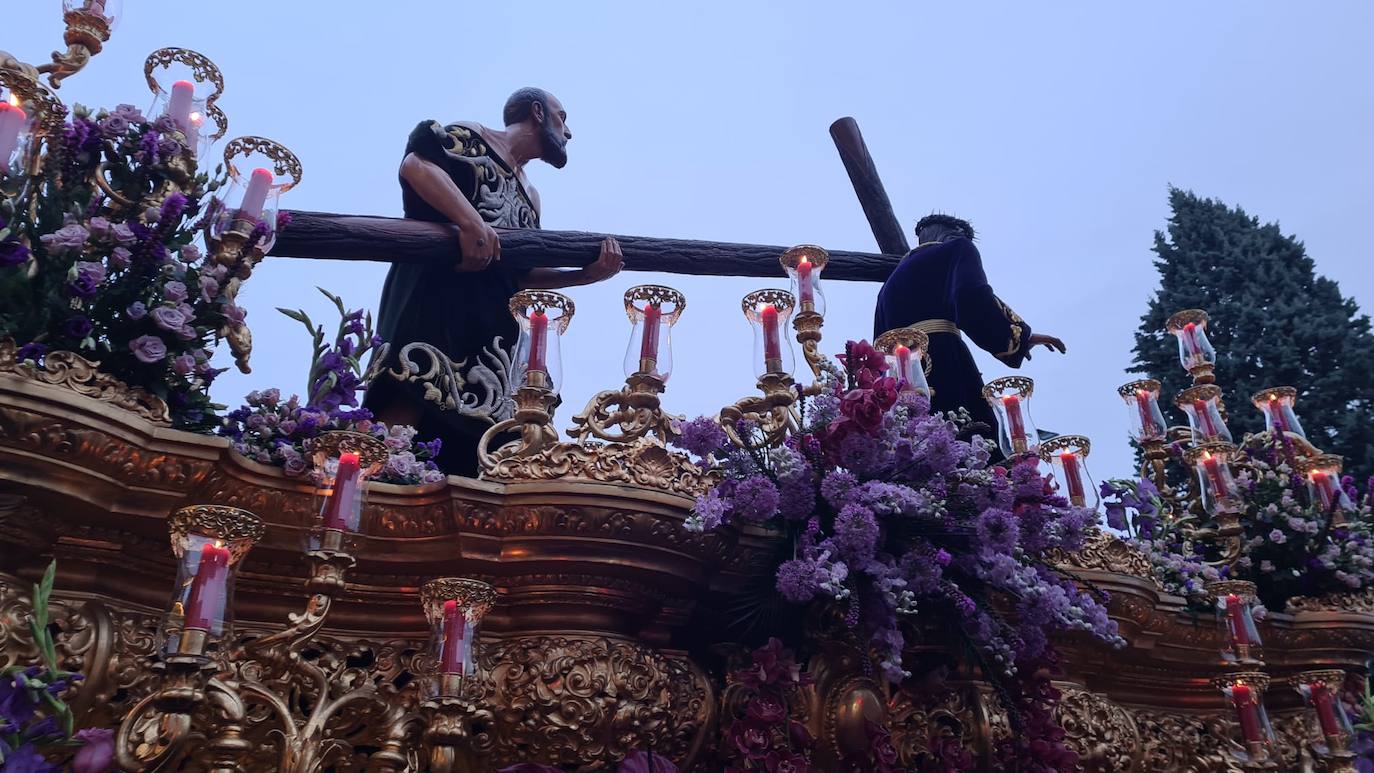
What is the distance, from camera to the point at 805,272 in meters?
3.99

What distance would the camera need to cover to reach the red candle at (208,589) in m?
2.48

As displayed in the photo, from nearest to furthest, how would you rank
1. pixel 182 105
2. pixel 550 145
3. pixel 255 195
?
pixel 255 195
pixel 182 105
pixel 550 145

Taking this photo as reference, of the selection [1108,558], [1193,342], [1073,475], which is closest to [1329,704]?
[1108,558]

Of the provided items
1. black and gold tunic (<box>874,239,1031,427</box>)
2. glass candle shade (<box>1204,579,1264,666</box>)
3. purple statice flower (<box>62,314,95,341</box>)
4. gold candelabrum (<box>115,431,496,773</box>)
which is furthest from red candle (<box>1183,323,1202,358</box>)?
purple statice flower (<box>62,314,95,341</box>)

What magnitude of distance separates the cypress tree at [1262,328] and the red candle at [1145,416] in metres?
5.75

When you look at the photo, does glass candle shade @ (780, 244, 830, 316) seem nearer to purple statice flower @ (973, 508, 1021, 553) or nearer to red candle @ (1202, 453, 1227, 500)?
purple statice flower @ (973, 508, 1021, 553)

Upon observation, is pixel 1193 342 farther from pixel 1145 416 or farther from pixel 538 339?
pixel 538 339

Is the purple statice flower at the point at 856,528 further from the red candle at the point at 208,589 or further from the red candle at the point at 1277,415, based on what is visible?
the red candle at the point at 1277,415

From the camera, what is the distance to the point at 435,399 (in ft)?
13.9

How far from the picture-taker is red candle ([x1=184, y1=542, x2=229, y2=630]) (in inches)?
97.5

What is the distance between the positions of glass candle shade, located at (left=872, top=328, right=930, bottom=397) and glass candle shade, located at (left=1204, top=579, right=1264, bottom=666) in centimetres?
159

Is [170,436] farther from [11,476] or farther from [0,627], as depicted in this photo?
[0,627]

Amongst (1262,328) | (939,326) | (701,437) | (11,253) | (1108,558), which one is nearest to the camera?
(11,253)

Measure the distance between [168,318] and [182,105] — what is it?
102cm
